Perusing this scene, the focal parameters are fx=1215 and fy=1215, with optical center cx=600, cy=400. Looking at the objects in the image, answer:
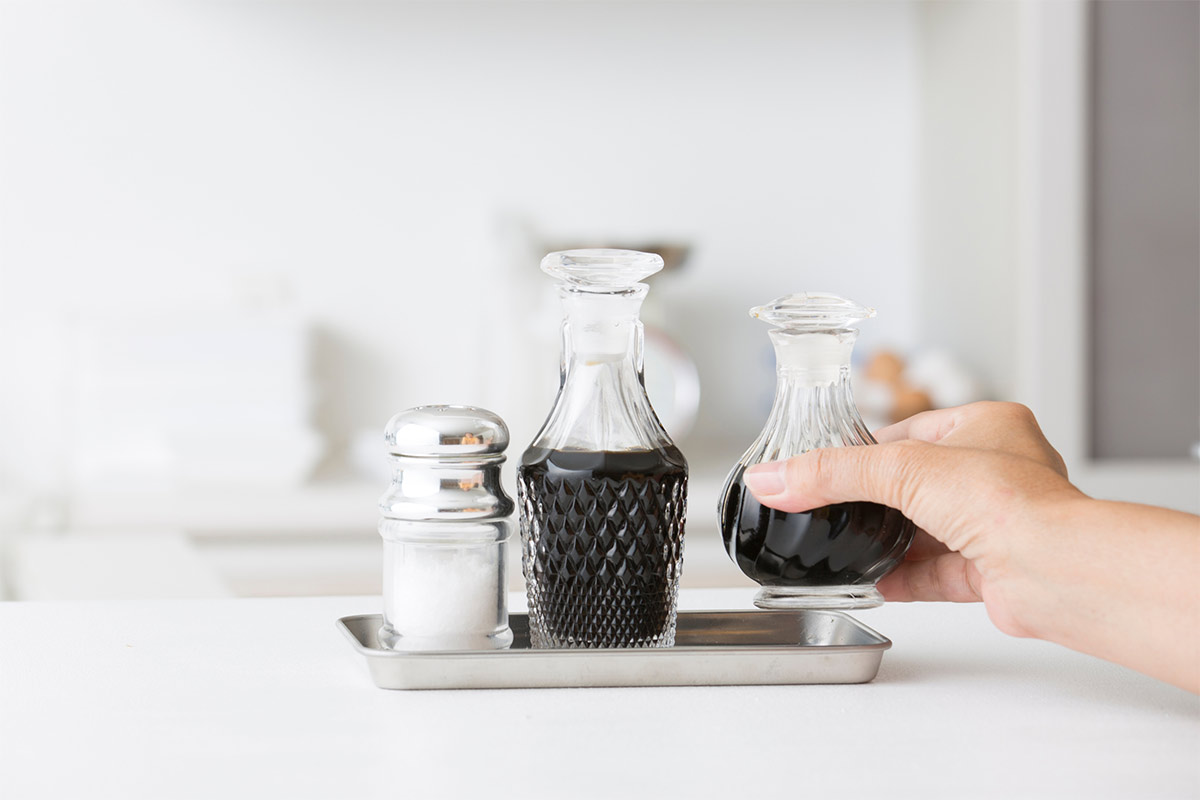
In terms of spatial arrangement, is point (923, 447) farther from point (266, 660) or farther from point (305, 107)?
point (305, 107)

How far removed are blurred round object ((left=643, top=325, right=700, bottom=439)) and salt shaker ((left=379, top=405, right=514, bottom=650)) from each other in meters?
1.47

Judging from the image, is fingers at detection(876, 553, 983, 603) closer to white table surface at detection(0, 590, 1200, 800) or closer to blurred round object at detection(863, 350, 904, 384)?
white table surface at detection(0, 590, 1200, 800)

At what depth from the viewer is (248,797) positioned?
0.42 m

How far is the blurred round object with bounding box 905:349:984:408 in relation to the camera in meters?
1.95

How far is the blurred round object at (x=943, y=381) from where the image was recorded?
1.95 metres

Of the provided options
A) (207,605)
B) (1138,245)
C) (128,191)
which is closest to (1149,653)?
(207,605)

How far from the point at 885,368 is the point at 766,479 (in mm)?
1537

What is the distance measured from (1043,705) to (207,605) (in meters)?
0.49

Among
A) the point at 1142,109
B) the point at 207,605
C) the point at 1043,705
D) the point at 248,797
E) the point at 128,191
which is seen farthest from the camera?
the point at 128,191

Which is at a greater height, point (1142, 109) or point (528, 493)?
point (1142, 109)

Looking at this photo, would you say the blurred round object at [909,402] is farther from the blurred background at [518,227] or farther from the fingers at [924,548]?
the fingers at [924,548]

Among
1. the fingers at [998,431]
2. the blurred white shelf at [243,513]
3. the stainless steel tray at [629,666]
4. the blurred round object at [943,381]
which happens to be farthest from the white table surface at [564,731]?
the blurred round object at [943,381]

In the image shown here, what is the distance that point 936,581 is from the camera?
0.69 m

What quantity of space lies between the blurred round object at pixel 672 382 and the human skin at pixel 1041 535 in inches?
56.1
